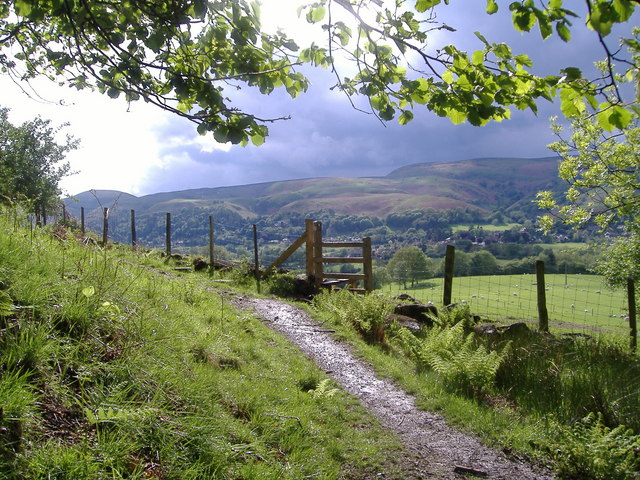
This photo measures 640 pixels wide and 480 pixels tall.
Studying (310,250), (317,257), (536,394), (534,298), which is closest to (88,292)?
(536,394)

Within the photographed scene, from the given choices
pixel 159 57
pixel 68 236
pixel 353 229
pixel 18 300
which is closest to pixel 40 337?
pixel 18 300

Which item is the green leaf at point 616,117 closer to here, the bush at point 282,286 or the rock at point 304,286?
the rock at point 304,286

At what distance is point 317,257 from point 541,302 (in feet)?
23.0

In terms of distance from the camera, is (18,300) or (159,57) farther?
(159,57)

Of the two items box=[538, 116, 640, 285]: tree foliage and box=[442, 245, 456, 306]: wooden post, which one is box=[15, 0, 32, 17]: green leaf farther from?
box=[538, 116, 640, 285]: tree foliage

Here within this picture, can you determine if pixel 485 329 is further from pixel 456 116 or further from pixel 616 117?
pixel 616 117

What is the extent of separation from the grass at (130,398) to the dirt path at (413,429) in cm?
29

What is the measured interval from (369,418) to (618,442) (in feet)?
7.67

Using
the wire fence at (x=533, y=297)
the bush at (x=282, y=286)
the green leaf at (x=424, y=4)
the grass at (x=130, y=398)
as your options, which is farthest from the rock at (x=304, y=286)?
the wire fence at (x=533, y=297)

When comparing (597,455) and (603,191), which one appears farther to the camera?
(603,191)

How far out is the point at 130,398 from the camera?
2963 millimetres

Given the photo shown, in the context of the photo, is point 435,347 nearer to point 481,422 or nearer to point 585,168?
point 481,422

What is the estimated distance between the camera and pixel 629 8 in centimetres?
190

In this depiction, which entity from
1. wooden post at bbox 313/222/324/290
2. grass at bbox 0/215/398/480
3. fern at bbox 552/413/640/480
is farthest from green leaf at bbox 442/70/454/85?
wooden post at bbox 313/222/324/290
